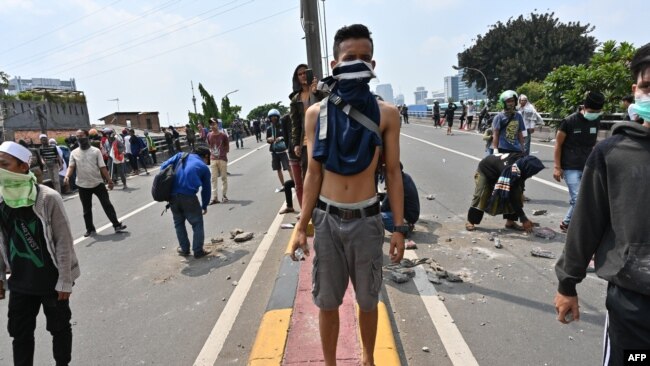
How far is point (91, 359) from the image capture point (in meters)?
3.32

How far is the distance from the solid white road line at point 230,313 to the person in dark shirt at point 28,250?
1.07 metres

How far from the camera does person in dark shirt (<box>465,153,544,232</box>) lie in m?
5.48

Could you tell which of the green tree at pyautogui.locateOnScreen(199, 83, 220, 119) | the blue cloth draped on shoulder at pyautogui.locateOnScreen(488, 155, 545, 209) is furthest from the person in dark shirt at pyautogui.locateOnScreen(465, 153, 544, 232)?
the green tree at pyautogui.locateOnScreen(199, 83, 220, 119)

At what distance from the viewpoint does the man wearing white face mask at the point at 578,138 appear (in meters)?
5.11

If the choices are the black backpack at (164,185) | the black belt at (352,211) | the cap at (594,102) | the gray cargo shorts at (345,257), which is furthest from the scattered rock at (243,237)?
the cap at (594,102)

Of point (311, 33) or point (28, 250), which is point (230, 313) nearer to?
point (28, 250)

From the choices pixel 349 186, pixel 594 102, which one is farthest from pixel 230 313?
pixel 594 102

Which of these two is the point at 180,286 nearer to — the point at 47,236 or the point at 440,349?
the point at 47,236

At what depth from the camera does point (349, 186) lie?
226 cm

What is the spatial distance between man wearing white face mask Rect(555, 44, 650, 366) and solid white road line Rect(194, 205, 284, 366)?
2.62 m

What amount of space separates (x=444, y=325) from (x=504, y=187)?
2764 mm

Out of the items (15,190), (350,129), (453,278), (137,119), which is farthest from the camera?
(137,119)

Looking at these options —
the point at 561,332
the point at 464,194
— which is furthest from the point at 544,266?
the point at 464,194

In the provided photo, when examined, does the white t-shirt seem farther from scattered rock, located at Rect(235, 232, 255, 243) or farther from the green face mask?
the green face mask
